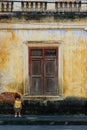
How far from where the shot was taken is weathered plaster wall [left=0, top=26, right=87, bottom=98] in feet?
89.8

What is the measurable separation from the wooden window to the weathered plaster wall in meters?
0.33

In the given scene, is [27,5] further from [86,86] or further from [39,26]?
Answer: [86,86]

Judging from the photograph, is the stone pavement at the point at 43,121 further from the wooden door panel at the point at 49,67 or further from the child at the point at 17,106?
the wooden door panel at the point at 49,67

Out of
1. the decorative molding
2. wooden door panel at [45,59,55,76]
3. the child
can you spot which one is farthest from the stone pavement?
the decorative molding

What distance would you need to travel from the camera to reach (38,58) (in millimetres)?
27438

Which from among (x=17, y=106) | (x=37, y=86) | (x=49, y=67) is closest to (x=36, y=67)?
(x=49, y=67)

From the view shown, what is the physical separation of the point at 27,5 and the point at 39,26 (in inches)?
37.3

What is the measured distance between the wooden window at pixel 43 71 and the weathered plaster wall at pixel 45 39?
329 mm

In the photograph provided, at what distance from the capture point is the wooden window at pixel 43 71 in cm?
2741

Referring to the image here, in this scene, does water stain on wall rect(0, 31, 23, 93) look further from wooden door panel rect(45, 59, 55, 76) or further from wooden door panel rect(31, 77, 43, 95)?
wooden door panel rect(45, 59, 55, 76)

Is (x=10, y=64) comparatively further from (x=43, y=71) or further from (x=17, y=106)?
(x=17, y=106)

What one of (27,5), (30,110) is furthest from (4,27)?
(30,110)

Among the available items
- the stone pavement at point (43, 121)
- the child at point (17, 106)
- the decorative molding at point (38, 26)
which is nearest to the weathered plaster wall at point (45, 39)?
the decorative molding at point (38, 26)

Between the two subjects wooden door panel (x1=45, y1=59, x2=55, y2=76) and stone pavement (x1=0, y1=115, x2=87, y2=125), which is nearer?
stone pavement (x1=0, y1=115, x2=87, y2=125)
